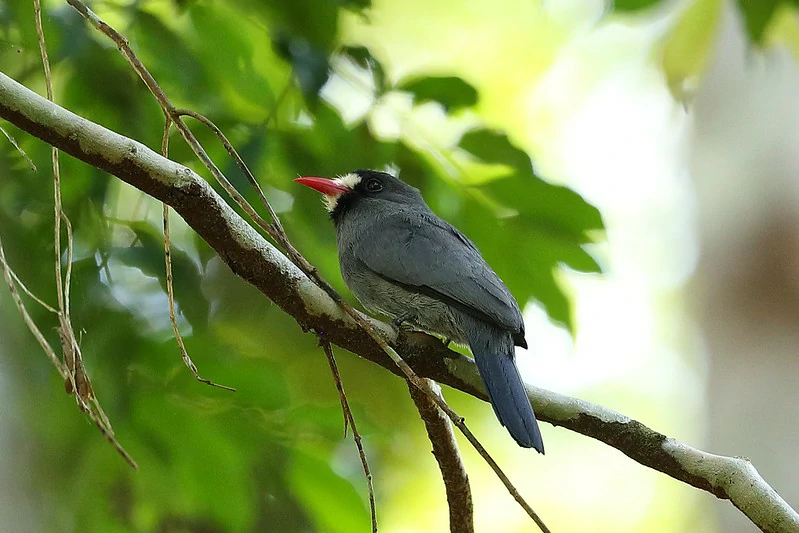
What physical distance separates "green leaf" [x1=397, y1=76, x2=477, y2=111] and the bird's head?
1.76ft

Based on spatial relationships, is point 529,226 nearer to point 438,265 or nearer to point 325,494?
point 438,265

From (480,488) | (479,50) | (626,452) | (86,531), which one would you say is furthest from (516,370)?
(479,50)

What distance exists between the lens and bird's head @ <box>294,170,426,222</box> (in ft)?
10.6

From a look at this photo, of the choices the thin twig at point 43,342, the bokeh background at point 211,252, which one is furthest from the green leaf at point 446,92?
the thin twig at point 43,342

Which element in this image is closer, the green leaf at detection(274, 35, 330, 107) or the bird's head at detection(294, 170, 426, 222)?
the green leaf at detection(274, 35, 330, 107)

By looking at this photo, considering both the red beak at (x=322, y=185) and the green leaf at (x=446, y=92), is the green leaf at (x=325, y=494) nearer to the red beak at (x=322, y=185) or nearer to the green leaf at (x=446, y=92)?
the red beak at (x=322, y=185)

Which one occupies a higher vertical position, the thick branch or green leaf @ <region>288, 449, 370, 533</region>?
the thick branch

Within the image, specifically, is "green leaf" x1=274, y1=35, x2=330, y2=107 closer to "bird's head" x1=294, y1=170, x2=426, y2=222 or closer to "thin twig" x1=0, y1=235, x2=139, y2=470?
"bird's head" x1=294, y1=170, x2=426, y2=222

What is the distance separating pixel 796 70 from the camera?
5.16 meters

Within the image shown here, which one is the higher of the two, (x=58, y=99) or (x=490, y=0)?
(x=490, y=0)

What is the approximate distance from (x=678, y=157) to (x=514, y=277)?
3608 millimetres

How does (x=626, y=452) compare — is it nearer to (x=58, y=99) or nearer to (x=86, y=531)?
(x=86, y=531)

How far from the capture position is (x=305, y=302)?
1.91m

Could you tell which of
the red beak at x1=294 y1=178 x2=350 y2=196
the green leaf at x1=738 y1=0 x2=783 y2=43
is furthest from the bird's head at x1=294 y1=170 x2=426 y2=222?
the green leaf at x1=738 y1=0 x2=783 y2=43
